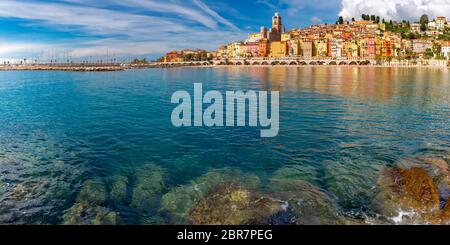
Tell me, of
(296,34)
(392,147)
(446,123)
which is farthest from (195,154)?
(296,34)

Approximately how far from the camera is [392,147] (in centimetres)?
1345

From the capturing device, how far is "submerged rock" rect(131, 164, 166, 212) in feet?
28.3

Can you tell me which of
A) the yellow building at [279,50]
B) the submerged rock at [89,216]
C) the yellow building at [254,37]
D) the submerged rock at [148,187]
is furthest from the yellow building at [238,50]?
the submerged rock at [89,216]

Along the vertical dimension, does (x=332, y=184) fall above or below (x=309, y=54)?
below

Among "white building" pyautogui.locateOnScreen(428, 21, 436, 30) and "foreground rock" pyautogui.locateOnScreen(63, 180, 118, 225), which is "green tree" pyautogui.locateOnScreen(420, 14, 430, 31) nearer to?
"white building" pyautogui.locateOnScreen(428, 21, 436, 30)

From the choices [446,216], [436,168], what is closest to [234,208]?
[446,216]

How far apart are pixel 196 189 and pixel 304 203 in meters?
2.86

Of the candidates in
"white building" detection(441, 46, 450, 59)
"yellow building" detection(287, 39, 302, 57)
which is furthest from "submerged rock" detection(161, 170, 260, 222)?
"yellow building" detection(287, 39, 302, 57)

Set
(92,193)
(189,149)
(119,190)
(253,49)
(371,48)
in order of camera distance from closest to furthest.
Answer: (92,193), (119,190), (189,149), (371,48), (253,49)

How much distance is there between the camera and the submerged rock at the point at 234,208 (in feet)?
24.7

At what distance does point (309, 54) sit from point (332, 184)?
14546cm

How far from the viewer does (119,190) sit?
952 centimetres

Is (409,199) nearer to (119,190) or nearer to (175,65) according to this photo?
(119,190)
